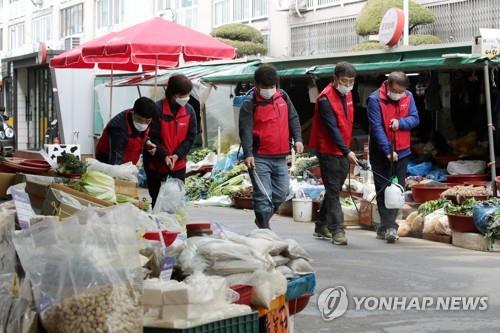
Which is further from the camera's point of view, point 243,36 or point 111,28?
point 111,28

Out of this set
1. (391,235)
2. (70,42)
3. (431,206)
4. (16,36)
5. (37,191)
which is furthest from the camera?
(16,36)

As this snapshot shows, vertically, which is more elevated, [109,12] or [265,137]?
[109,12]

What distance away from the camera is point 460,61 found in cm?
1214

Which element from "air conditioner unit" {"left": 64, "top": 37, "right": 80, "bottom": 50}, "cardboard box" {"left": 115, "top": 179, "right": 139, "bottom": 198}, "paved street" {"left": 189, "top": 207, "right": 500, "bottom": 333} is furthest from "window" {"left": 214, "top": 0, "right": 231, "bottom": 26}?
"cardboard box" {"left": 115, "top": 179, "right": 139, "bottom": 198}

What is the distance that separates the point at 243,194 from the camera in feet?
50.4

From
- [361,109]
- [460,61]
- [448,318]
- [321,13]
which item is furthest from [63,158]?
[321,13]

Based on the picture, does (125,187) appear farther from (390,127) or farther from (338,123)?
(390,127)

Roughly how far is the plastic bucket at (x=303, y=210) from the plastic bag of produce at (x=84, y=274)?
9.24 metres

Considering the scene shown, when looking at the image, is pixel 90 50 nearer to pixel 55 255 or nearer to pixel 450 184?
pixel 450 184

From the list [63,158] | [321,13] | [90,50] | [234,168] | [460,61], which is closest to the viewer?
[63,158]

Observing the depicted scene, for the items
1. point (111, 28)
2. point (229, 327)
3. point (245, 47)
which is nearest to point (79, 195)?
point (229, 327)

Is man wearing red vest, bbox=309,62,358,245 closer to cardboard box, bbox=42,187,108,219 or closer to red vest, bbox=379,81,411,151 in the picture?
red vest, bbox=379,81,411,151

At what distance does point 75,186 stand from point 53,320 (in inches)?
109

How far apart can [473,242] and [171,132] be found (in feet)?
12.5
